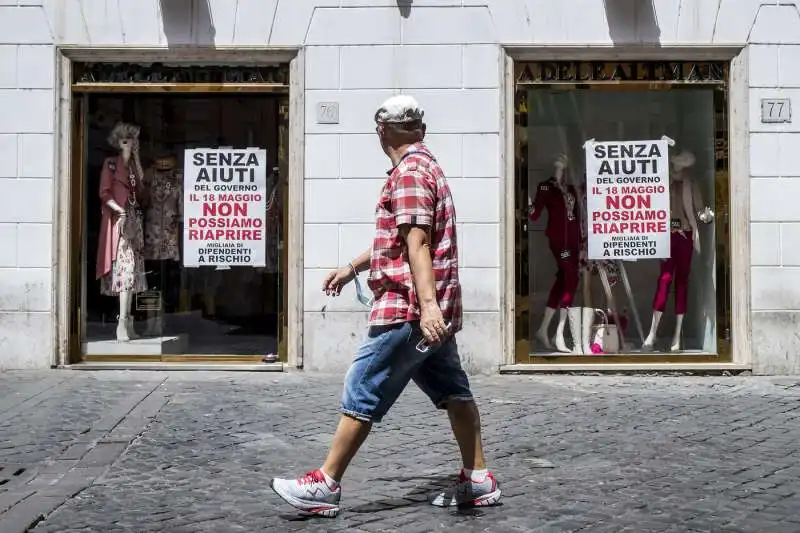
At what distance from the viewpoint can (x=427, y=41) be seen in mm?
10234

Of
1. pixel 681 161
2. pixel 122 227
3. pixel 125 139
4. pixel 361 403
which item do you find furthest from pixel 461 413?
pixel 125 139

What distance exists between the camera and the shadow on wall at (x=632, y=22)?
1026 centimetres

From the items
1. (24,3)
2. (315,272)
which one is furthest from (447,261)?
(24,3)

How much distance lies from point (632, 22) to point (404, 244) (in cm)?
623

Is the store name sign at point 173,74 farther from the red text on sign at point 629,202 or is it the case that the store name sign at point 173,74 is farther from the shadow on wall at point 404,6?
the red text on sign at point 629,202

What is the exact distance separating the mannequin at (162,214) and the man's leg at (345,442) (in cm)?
624

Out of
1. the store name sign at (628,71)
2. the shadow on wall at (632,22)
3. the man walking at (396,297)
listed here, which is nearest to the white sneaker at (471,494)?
the man walking at (396,297)

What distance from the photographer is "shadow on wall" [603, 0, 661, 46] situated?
10258 millimetres

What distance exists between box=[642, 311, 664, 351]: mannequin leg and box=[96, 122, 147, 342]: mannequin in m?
4.94

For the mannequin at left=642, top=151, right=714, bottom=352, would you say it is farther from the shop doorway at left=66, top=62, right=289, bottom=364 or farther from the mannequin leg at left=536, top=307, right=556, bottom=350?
the shop doorway at left=66, top=62, right=289, bottom=364

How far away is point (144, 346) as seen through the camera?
34.9 feet

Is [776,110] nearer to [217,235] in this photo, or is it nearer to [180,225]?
[217,235]

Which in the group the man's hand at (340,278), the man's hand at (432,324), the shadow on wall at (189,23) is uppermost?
the shadow on wall at (189,23)

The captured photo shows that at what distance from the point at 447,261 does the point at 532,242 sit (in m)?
5.63
